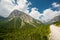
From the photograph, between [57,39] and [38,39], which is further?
[38,39]

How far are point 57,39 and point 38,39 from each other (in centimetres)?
750

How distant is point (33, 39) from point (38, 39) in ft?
6.57

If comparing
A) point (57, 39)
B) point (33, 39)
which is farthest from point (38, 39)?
point (57, 39)

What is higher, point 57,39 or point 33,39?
point 33,39

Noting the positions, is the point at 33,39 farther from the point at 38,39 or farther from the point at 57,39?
the point at 57,39

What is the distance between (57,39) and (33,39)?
31.1 feet

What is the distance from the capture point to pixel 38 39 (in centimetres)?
2844

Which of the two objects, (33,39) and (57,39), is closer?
(57,39)

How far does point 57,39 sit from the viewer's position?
2134 centimetres

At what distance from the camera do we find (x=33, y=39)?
30.2m
